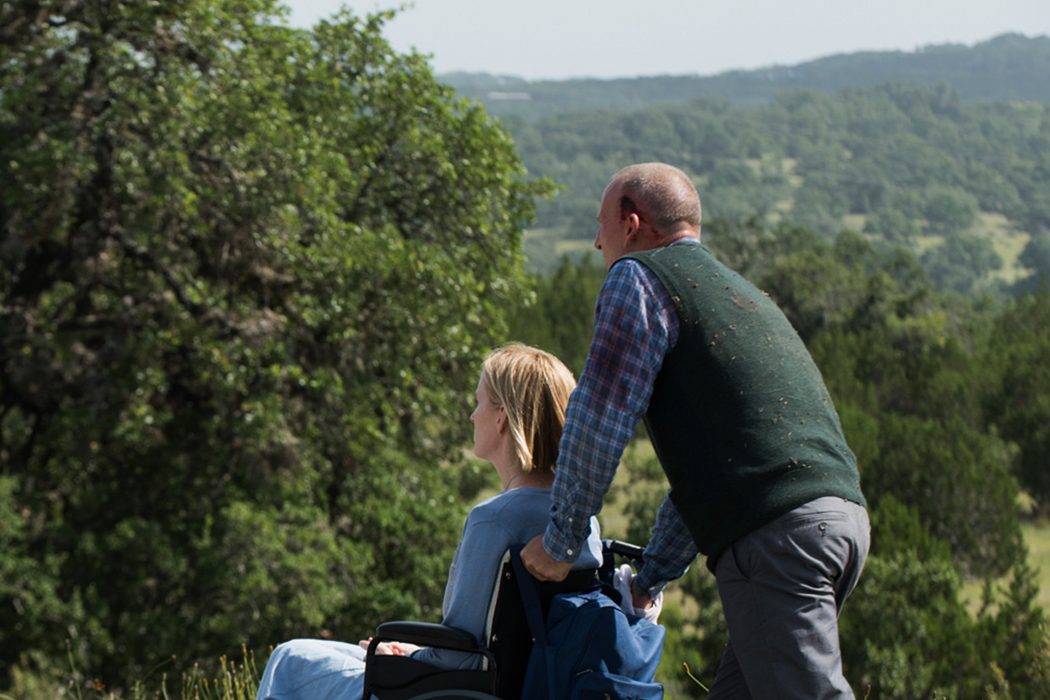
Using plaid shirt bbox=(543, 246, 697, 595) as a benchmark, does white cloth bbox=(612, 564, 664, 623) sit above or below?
below

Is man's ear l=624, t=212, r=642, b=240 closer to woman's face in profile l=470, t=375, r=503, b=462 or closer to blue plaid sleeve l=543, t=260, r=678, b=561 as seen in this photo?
blue plaid sleeve l=543, t=260, r=678, b=561

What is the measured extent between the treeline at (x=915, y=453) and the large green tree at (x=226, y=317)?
605 cm

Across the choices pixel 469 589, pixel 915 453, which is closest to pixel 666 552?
pixel 469 589

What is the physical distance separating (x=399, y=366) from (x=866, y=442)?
27.7 m

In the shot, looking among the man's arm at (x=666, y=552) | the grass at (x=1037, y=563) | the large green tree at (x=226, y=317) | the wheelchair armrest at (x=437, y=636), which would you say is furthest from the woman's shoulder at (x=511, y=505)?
the grass at (x=1037, y=563)

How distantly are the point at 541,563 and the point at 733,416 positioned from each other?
52cm

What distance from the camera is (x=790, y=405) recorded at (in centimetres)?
282

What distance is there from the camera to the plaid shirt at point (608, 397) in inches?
109

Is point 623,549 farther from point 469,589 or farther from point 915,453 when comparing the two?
point 915,453

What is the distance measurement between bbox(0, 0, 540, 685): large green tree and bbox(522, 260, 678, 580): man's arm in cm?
1016

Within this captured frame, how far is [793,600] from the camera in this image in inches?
106

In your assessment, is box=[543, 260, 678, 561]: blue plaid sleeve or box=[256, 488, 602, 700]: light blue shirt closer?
box=[543, 260, 678, 561]: blue plaid sleeve

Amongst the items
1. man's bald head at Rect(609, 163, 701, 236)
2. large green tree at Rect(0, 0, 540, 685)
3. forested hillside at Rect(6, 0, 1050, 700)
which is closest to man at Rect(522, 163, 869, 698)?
man's bald head at Rect(609, 163, 701, 236)

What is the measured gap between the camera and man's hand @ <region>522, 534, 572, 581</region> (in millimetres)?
2805
